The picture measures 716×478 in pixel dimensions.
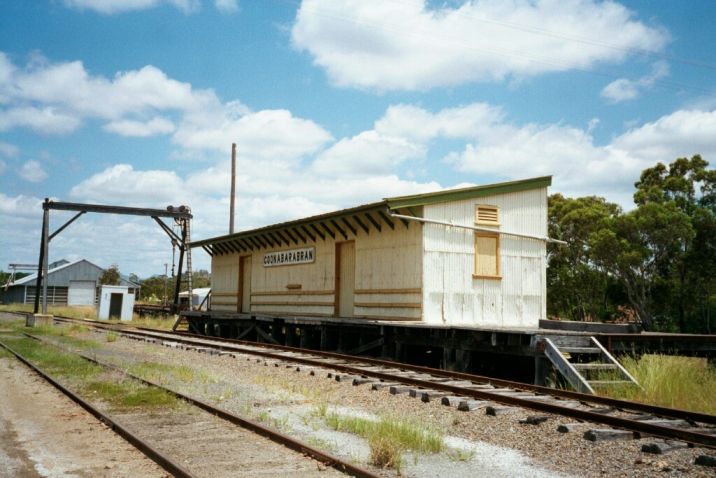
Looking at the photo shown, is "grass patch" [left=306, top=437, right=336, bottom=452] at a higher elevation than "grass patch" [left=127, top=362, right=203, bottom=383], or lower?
lower

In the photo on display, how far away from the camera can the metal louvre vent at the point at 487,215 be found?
17344 millimetres

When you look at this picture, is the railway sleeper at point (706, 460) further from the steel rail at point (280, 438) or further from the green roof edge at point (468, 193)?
the green roof edge at point (468, 193)

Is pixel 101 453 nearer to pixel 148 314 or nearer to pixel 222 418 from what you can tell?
pixel 222 418

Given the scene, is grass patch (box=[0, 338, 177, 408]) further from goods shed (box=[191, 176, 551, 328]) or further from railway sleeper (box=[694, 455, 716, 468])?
goods shed (box=[191, 176, 551, 328])

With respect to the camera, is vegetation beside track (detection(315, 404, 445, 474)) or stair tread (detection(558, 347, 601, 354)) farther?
stair tread (detection(558, 347, 601, 354))

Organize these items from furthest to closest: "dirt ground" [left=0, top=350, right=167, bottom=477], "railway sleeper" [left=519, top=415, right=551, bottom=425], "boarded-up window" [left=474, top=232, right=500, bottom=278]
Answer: "boarded-up window" [left=474, top=232, right=500, bottom=278], "railway sleeper" [left=519, top=415, right=551, bottom=425], "dirt ground" [left=0, top=350, right=167, bottom=477]

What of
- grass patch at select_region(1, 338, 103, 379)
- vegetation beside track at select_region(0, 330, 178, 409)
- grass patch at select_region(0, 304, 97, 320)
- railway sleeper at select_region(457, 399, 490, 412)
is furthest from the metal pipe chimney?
railway sleeper at select_region(457, 399, 490, 412)

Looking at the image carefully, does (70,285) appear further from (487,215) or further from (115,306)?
(487,215)

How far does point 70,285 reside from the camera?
227 ft

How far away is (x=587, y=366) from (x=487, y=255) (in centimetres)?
669

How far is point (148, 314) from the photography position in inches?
1658

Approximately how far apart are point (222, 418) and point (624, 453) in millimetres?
4515

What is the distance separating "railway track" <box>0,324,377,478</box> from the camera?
5797 millimetres

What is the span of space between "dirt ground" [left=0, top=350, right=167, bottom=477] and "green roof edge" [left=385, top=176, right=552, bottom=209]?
28.8 ft
